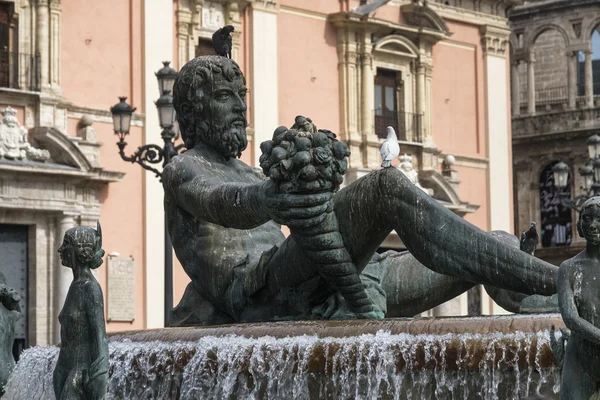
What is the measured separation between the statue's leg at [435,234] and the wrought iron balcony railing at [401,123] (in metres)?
26.4

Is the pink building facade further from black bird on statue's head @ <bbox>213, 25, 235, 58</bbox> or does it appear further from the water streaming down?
the water streaming down

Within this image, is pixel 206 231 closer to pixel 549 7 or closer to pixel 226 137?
pixel 226 137

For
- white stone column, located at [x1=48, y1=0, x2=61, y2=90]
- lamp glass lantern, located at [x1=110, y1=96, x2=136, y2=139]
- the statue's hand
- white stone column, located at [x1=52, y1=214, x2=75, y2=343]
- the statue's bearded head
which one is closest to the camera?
the statue's hand

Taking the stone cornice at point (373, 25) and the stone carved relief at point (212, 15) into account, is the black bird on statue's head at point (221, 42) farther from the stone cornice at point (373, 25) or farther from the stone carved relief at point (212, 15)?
the stone cornice at point (373, 25)

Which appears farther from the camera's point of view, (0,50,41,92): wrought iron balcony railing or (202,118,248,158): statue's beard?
(0,50,41,92): wrought iron balcony railing

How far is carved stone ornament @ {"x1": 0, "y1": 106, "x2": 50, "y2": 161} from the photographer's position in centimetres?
2492

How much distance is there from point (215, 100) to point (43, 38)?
19878mm

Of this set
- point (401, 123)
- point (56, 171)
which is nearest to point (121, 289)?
point (56, 171)

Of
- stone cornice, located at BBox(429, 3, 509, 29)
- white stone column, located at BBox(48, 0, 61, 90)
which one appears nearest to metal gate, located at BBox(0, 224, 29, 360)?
white stone column, located at BBox(48, 0, 61, 90)

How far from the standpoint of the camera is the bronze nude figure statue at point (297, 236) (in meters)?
5.43

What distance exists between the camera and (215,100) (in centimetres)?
651

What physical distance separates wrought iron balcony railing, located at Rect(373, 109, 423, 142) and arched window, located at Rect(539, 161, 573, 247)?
34.0 ft

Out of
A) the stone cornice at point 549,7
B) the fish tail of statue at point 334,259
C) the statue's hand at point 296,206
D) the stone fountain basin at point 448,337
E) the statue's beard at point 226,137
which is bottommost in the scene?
the stone fountain basin at point 448,337

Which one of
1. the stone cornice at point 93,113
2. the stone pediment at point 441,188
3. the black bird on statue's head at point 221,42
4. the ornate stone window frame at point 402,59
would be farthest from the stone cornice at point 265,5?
the black bird on statue's head at point 221,42
